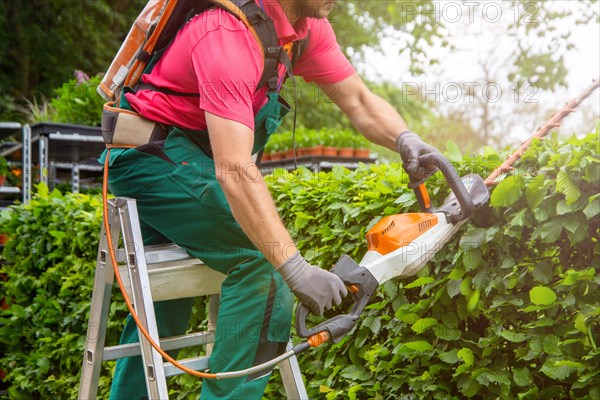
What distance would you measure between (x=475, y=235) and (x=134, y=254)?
1152 millimetres

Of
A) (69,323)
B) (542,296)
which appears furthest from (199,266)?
(69,323)

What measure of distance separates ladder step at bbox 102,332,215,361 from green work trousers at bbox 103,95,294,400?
314 mm

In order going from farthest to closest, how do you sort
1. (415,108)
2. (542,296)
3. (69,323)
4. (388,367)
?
(415,108) → (69,323) → (388,367) → (542,296)

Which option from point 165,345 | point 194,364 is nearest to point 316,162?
point 165,345

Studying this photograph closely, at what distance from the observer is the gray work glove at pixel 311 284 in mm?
2115

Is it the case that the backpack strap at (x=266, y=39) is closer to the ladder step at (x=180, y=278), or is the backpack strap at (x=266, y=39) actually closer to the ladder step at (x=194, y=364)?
the ladder step at (x=180, y=278)

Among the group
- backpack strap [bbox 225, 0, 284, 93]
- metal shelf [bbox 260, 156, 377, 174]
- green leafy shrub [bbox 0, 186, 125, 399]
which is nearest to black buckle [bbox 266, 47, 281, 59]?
backpack strap [bbox 225, 0, 284, 93]

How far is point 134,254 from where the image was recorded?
2453 mm

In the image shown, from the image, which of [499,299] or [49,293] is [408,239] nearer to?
[499,299]

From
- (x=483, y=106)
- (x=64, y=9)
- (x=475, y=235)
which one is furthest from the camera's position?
(x=483, y=106)

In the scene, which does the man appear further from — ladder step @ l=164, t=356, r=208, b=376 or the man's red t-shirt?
ladder step @ l=164, t=356, r=208, b=376

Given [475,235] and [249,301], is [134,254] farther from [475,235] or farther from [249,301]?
[475,235]

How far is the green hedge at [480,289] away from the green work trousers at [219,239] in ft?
1.90

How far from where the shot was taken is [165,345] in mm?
2627
